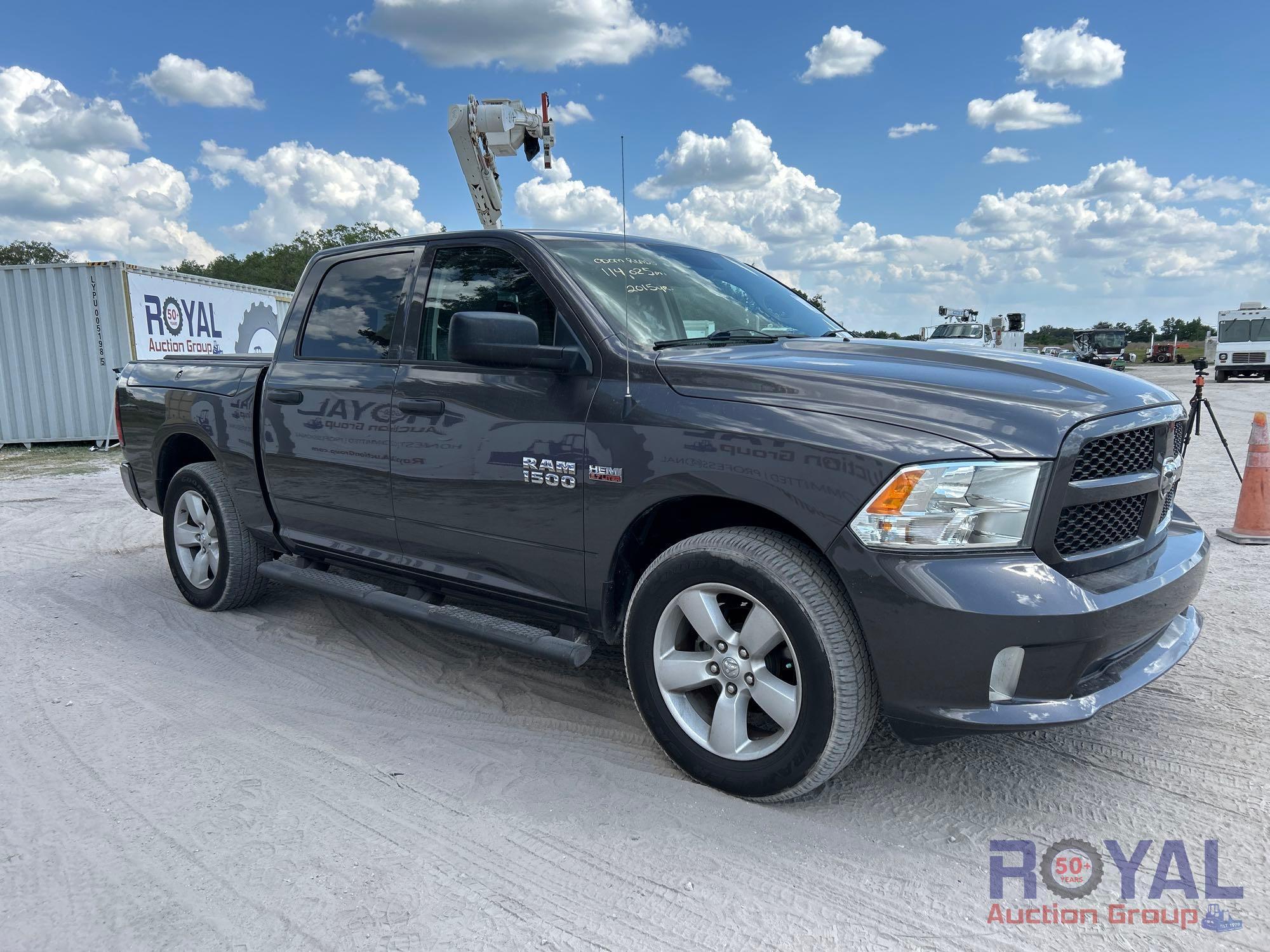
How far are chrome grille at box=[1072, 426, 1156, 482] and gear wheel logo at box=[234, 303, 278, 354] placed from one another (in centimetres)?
1769

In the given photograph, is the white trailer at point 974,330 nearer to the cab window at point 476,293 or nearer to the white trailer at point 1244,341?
the white trailer at point 1244,341

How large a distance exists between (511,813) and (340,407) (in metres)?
2.09

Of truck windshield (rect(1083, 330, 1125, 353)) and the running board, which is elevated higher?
truck windshield (rect(1083, 330, 1125, 353))

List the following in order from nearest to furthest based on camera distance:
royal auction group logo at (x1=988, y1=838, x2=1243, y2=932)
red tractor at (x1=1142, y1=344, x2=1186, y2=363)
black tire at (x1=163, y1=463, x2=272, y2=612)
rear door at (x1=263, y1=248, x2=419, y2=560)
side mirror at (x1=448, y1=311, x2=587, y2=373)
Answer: royal auction group logo at (x1=988, y1=838, x2=1243, y2=932)
side mirror at (x1=448, y1=311, x2=587, y2=373)
rear door at (x1=263, y1=248, x2=419, y2=560)
black tire at (x1=163, y1=463, x2=272, y2=612)
red tractor at (x1=1142, y1=344, x2=1186, y2=363)

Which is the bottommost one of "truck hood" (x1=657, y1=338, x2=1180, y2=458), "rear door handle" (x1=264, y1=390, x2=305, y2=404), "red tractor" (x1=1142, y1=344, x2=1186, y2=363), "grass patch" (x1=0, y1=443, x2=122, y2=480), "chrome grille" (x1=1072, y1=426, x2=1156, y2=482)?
"grass patch" (x1=0, y1=443, x2=122, y2=480)

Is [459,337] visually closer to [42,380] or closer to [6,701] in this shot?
[6,701]

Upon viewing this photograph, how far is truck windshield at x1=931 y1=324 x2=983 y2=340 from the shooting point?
30.5 m

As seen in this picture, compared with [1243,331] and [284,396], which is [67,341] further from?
[1243,331]

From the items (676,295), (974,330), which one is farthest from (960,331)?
(676,295)

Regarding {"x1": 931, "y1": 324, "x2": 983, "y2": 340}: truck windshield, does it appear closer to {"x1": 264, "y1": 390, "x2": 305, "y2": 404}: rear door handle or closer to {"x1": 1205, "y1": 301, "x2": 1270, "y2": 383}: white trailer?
{"x1": 1205, "y1": 301, "x2": 1270, "y2": 383}: white trailer

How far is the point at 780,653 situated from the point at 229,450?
334 cm

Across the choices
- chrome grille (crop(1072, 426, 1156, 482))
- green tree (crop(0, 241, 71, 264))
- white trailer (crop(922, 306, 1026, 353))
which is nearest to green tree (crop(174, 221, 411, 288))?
green tree (crop(0, 241, 71, 264))

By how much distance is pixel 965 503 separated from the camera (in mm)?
2467

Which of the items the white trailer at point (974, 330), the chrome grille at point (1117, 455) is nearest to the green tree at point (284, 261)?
the white trailer at point (974, 330)
